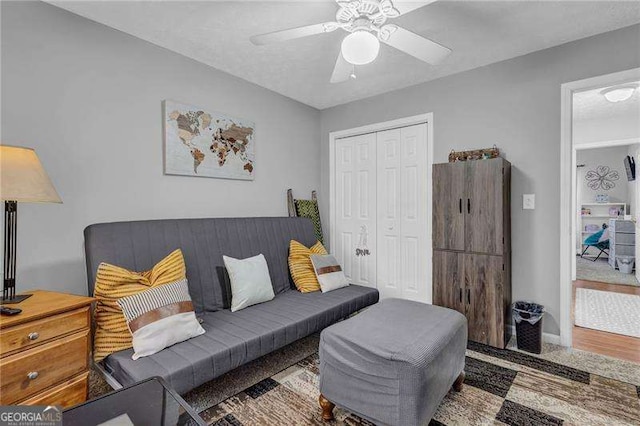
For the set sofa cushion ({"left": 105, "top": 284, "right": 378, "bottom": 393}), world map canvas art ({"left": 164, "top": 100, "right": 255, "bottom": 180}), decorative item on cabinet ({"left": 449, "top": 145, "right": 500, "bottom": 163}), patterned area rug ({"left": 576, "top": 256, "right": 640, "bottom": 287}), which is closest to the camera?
sofa cushion ({"left": 105, "top": 284, "right": 378, "bottom": 393})

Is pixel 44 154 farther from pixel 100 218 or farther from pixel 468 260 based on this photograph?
pixel 468 260

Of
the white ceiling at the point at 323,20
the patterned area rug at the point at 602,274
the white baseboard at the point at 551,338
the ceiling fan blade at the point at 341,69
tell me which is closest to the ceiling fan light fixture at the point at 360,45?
the ceiling fan blade at the point at 341,69

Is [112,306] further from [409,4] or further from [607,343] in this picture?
[607,343]

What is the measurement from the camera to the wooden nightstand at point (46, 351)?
1.34 metres

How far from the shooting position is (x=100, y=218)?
2.26m

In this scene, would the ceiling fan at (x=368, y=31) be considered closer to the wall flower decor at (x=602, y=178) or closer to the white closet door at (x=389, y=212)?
the white closet door at (x=389, y=212)

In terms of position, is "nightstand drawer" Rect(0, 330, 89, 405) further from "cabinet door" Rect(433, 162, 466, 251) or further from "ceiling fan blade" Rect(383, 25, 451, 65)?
"cabinet door" Rect(433, 162, 466, 251)

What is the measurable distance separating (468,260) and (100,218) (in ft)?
9.46

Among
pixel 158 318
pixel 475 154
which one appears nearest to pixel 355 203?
pixel 475 154

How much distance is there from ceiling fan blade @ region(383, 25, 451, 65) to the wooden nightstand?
2.16m

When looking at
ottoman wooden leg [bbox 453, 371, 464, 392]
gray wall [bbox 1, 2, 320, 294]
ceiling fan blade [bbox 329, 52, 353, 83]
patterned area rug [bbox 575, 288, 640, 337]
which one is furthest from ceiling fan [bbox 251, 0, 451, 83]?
patterned area rug [bbox 575, 288, 640, 337]

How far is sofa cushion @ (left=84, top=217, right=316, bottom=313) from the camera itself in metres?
2.04

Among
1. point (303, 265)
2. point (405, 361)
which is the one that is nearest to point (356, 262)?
point (303, 265)

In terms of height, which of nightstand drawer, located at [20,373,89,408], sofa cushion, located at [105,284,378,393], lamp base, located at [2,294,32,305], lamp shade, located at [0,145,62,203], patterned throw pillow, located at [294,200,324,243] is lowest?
nightstand drawer, located at [20,373,89,408]
